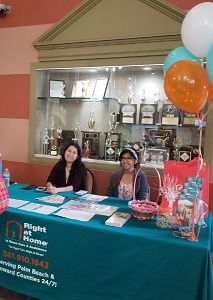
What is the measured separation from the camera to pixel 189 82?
5.47 feet

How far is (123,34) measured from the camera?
2.78 meters

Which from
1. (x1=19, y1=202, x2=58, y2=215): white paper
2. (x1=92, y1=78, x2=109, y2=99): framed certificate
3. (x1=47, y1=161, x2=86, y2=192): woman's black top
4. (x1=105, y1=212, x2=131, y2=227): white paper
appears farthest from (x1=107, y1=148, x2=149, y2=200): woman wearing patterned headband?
(x1=92, y1=78, x2=109, y2=99): framed certificate

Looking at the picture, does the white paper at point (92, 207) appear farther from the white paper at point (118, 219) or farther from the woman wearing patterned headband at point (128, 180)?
the woman wearing patterned headband at point (128, 180)

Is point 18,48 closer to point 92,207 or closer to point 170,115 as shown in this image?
point 170,115

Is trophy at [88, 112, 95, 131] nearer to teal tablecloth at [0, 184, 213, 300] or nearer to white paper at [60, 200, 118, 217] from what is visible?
white paper at [60, 200, 118, 217]

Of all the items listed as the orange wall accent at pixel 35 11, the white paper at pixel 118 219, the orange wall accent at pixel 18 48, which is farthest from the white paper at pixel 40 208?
the orange wall accent at pixel 35 11

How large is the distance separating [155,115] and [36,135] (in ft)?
4.71

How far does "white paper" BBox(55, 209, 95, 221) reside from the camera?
5.92 feet

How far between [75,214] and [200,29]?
1.41m

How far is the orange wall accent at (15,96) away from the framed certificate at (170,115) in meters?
1.61

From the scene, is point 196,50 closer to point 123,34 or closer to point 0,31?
point 123,34

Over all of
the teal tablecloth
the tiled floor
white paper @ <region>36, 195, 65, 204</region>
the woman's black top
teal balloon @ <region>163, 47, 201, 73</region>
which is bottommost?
the tiled floor

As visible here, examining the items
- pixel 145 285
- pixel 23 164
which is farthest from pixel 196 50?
pixel 23 164

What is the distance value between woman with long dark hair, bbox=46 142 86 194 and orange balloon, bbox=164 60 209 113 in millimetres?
1326
